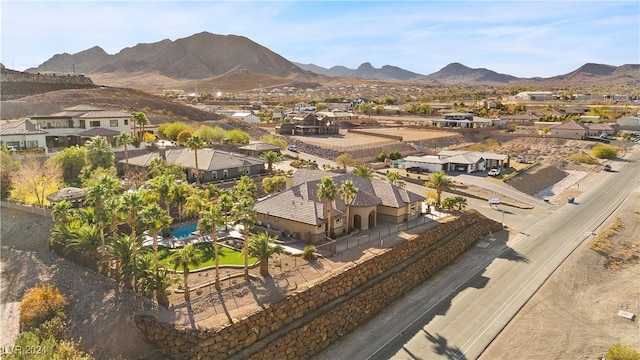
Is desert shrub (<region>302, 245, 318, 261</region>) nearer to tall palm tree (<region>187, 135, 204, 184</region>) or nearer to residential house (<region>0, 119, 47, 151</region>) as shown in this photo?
tall palm tree (<region>187, 135, 204, 184</region>)

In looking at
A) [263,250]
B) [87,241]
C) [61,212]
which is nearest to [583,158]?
[263,250]

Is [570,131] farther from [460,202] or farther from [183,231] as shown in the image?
[183,231]

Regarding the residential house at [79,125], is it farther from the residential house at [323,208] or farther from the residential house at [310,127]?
the residential house at [310,127]

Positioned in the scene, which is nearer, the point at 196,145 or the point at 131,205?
the point at 131,205

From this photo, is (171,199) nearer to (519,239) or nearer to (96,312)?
(96,312)

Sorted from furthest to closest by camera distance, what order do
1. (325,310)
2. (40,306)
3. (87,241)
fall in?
1. (87,241)
2. (325,310)
3. (40,306)

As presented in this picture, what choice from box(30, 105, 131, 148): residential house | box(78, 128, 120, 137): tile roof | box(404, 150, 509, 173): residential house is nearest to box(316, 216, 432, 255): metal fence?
box(404, 150, 509, 173): residential house

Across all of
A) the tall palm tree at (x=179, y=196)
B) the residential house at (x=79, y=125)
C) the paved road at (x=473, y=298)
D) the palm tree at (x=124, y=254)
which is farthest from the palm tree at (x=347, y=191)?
the residential house at (x=79, y=125)
